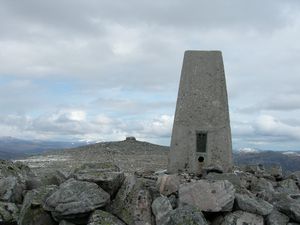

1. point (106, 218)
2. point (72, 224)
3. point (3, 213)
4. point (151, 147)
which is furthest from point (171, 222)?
point (151, 147)

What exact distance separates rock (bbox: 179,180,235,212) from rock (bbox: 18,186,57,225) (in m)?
3.63

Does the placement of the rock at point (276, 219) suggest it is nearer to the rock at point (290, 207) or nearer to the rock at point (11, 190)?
the rock at point (290, 207)

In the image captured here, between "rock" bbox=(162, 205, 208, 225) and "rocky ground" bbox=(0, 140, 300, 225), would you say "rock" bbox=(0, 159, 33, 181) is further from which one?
"rock" bbox=(162, 205, 208, 225)

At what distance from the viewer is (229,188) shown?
11680 millimetres

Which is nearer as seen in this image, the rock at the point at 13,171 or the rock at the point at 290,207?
the rock at the point at 290,207

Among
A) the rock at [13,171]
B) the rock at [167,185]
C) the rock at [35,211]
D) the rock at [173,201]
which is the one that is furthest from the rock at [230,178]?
the rock at [13,171]

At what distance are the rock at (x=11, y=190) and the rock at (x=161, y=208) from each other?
4800mm

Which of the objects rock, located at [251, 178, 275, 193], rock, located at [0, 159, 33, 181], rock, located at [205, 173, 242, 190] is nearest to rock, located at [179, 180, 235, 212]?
rock, located at [205, 173, 242, 190]

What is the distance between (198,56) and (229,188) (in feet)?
24.6

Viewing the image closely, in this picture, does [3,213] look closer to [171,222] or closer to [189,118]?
[171,222]

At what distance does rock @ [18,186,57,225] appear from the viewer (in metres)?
12.0

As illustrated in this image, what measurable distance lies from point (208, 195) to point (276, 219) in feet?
6.15

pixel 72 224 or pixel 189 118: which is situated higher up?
pixel 189 118

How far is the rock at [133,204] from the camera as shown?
447 inches
